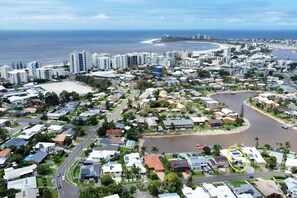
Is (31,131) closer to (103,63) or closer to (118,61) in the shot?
(103,63)

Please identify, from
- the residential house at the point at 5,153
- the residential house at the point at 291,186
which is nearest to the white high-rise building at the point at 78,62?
the residential house at the point at 5,153

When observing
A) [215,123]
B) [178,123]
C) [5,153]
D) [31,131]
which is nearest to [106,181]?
[5,153]

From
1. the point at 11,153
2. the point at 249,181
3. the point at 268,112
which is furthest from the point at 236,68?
the point at 11,153

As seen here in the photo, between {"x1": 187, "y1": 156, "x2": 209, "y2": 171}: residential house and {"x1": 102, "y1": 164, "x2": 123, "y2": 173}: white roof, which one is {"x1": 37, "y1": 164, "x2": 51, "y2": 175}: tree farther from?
{"x1": 187, "y1": 156, "x2": 209, "y2": 171}: residential house

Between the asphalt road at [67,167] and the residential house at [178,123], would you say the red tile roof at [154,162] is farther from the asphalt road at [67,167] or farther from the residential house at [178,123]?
the residential house at [178,123]

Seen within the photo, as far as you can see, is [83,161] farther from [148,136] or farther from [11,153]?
[148,136]

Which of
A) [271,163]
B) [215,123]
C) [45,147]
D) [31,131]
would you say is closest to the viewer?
[271,163]

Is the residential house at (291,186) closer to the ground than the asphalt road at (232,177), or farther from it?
farther from it
